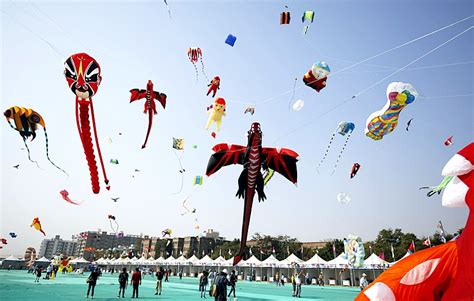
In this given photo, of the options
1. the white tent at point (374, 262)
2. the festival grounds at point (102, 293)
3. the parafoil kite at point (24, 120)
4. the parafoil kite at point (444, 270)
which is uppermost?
the parafoil kite at point (24, 120)

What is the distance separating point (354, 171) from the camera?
1512cm

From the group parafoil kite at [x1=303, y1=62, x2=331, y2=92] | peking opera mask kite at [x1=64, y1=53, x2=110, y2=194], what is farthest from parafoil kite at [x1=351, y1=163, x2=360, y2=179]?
peking opera mask kite at [x1=64, y1=53, x2=110, y2=194]

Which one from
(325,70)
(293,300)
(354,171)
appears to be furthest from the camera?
(293,300)

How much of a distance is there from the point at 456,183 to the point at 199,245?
11468cm

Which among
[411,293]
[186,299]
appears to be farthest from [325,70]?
[186,299]

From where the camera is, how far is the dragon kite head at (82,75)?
729 cm

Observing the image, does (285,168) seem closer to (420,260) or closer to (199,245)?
(420,260)

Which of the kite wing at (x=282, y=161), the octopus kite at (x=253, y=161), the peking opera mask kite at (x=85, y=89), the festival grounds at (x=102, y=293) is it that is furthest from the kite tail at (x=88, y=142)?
the festival grounds at (x=102, y=293)

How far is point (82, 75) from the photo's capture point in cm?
731

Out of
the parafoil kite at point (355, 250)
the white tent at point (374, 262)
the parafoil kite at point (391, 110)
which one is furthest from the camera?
the white tent at point (374, 262)

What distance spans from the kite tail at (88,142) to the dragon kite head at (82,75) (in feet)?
1.15

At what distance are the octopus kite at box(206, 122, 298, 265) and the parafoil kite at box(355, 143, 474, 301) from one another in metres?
4.46

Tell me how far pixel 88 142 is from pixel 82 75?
5.07 ft

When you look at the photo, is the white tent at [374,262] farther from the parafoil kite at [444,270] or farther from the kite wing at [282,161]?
the parafoil kite at [444,270]
